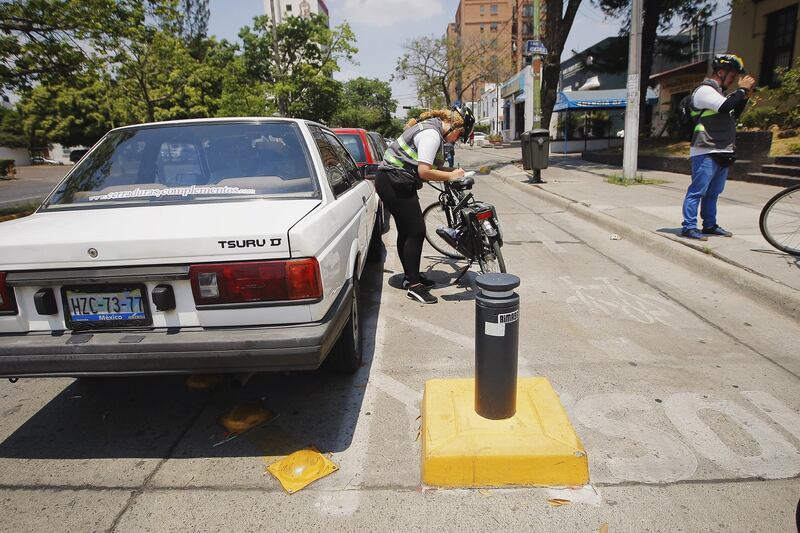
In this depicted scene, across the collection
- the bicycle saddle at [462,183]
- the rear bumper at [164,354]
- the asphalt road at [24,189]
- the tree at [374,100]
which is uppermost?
the tree at [374,100]

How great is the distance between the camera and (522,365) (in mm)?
3611

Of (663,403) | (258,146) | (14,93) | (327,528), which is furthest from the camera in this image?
(14,93)

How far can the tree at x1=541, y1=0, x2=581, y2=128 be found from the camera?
16.7 meters

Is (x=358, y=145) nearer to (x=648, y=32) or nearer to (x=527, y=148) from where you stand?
(x=527, y=148)

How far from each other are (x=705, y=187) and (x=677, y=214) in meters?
2.22

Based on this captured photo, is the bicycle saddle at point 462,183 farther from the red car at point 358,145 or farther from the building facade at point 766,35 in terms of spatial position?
the building facade at point 766,35

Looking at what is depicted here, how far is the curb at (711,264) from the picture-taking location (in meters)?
4.45

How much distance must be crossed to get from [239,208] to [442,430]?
1653mm

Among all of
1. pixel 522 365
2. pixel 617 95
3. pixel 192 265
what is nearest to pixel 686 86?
pixel 617 95

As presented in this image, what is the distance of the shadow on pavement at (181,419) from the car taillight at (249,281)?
915 mm

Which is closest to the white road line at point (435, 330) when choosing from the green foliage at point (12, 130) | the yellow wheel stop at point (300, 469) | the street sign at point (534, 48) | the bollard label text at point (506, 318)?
the bollard label text at point (506, 318)

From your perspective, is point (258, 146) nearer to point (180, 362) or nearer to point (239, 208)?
point (239, 208)

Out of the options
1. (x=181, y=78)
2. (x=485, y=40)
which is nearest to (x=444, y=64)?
(x=485, y=40)

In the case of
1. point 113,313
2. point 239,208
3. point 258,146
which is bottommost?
point 113,313
